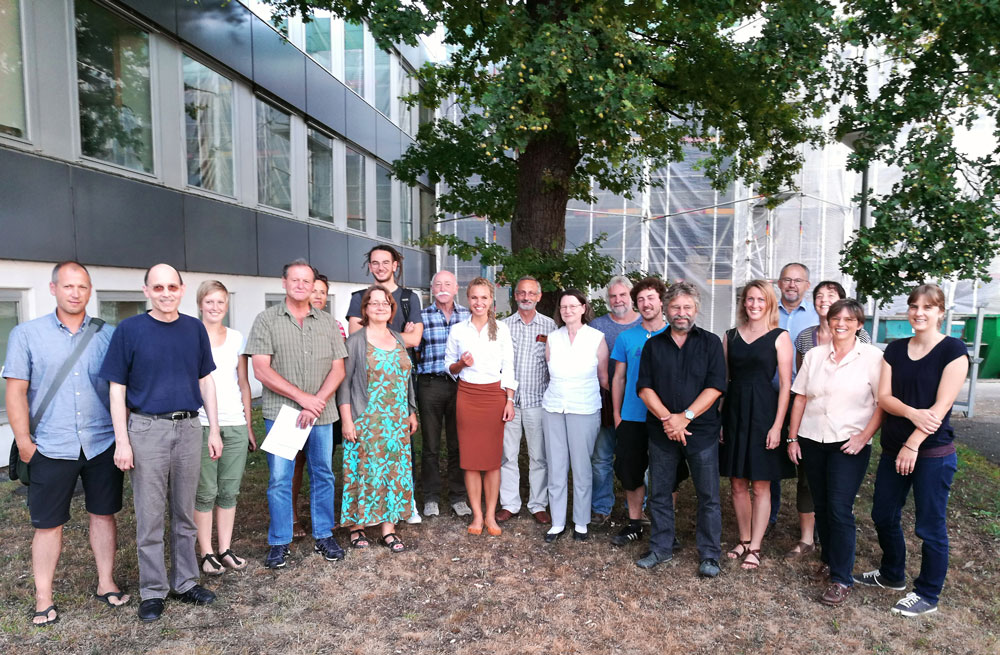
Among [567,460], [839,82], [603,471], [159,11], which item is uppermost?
[159,11]

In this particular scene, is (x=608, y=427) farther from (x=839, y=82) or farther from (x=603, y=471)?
(x=839, y=82)

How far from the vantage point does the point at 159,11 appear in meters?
8.05

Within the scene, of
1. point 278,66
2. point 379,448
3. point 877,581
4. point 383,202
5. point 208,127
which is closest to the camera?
point 877,581

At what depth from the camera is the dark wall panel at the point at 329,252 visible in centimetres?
1245

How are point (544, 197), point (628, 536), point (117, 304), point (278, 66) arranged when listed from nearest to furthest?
1. point (628, 536)
2. point (544, 197)
3. point (117, 304)
4. point (278, 66)

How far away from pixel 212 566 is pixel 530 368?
2468mm

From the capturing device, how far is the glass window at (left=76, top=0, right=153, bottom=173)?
7133mm

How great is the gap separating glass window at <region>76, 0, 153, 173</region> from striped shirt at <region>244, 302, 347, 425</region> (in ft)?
15.6

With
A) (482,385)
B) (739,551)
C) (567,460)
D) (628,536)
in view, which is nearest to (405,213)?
(482,385)

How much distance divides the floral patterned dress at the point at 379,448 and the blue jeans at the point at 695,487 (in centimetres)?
173

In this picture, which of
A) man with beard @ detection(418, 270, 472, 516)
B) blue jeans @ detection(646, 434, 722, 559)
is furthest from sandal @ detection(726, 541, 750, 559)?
man with beard @ detection(418, 270, 472, 516)

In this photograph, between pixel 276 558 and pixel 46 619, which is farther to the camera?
pixel 276 558

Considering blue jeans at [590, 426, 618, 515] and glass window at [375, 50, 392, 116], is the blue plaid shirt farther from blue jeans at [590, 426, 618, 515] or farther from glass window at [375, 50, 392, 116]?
glass window at [375, 50, 392, 116]

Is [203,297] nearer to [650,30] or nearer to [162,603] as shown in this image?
[162,603]
